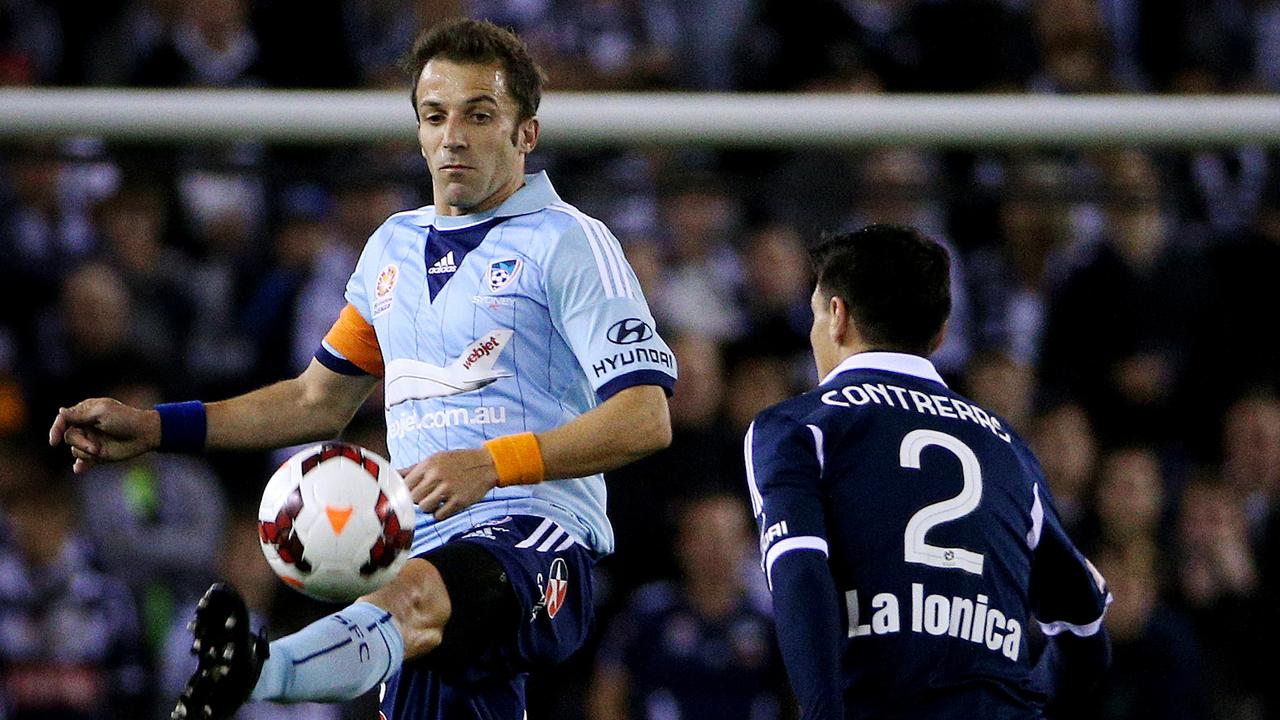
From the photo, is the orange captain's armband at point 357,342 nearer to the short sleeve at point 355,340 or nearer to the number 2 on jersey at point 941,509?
the short sleeve at point 355,340

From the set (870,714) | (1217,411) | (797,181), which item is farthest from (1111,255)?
(870,714)

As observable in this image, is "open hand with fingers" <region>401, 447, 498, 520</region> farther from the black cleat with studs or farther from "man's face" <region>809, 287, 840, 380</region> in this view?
"man's face" <region>809, 287, 840, 380</region>

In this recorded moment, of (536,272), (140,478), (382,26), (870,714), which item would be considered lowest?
(870,714)

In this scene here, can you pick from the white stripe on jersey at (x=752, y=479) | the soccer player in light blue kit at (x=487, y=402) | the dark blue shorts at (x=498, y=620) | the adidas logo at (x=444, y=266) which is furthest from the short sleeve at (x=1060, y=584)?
the adidas logo at (x=444, y=266)

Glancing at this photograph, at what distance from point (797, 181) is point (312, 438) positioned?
3.96 meters

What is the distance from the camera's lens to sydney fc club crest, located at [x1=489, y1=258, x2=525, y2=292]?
4367mm

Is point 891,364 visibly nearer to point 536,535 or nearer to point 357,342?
point 536,535

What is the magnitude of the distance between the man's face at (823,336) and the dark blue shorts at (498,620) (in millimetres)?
744

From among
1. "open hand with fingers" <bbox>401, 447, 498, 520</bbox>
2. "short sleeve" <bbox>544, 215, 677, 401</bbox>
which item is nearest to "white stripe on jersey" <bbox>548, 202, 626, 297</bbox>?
"short sleeve" <bbox>544, 215, 677, 401</bbox>

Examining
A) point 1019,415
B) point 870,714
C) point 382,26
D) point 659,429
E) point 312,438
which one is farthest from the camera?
point 382,26

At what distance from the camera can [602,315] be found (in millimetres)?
4230

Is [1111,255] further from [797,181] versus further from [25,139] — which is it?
[25,139]

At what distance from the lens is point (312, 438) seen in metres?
4.86

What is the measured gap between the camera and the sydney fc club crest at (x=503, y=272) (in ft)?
14.3
